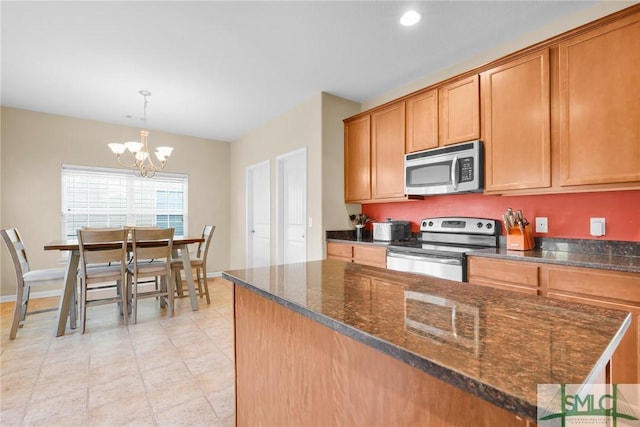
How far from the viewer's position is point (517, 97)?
2316mm

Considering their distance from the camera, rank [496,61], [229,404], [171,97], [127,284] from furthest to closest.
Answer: [171,97], [127,284], [496,61], [229,404]

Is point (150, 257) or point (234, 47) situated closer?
point (234, 47)

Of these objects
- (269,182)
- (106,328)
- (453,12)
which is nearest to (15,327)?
(106,328)

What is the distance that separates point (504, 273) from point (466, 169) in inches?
37.0

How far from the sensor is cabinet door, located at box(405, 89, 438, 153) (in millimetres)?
2881

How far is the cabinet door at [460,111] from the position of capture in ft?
8.42

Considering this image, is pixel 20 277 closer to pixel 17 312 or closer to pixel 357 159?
pixel 17 312

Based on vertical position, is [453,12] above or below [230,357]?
above

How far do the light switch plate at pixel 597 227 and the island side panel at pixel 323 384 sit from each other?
2.27 meters

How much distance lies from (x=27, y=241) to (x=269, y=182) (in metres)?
3.30

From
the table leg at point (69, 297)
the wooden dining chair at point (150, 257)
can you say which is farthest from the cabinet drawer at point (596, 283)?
the table leg at point (69, 297)

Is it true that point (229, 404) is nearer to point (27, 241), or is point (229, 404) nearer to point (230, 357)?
point (230, 357)

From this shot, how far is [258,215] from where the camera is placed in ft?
16.4

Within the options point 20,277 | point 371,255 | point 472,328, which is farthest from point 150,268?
point 472,328
